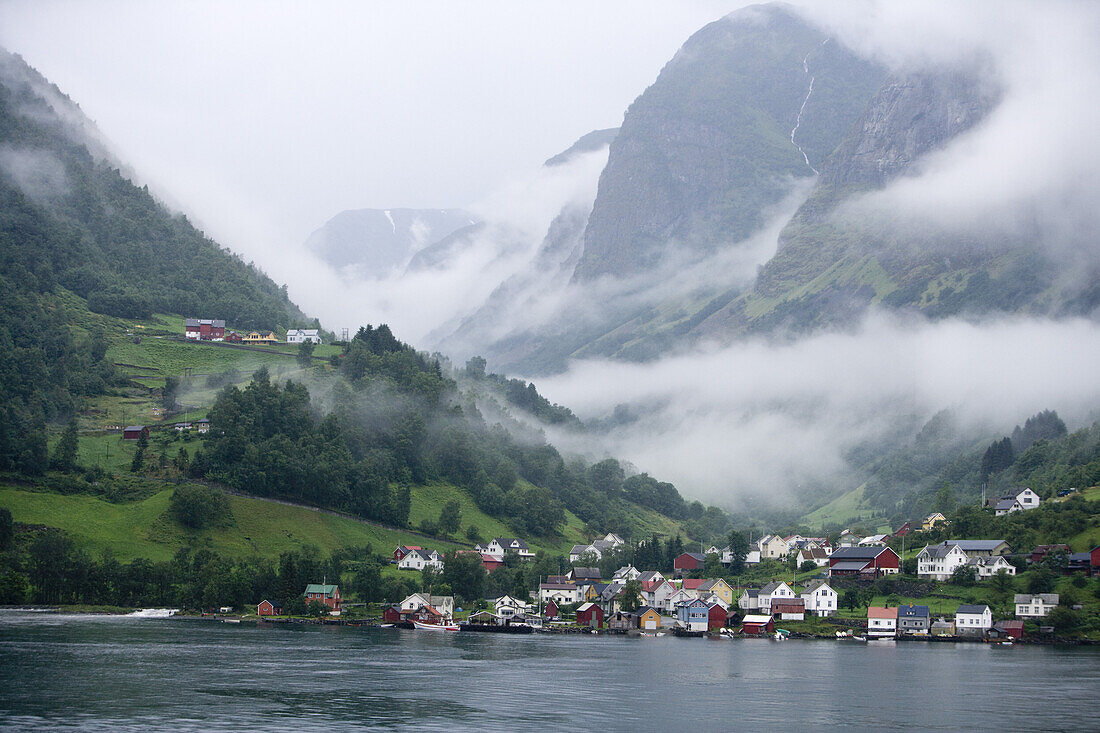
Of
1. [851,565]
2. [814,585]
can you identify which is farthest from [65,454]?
[851,565]

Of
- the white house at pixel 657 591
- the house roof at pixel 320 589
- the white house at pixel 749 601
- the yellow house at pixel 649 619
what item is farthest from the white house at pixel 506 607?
the white house at pixel 749 601

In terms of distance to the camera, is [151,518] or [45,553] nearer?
[45,553]

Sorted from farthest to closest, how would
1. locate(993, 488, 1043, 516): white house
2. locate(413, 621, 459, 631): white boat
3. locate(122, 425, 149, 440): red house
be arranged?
locate(122, 425, 149, 440): red house → locate(993, 488, 1043, 516): white house → locate(413, 621, 459, 631): white boat

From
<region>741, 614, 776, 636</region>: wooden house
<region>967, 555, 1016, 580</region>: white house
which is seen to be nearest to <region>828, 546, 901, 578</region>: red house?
<region>967, 555, 1016, 580</region>: white house

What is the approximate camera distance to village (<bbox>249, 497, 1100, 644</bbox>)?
407ft

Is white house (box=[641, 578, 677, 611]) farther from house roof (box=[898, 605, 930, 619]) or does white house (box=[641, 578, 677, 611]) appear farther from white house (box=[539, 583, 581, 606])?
house roof (box=[898, 605, 930, 619])

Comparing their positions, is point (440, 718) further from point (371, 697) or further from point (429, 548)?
point (429, 548)

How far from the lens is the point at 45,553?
125m

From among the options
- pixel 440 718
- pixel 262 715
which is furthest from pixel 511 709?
pixel 262 715

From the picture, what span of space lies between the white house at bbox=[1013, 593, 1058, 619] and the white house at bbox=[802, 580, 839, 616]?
2058 cm

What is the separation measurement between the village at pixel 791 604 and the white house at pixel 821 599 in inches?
4.6

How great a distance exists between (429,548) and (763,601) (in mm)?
55537

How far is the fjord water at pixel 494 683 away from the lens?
64.4 meters

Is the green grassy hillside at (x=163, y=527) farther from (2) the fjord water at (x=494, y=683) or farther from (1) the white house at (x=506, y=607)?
(1) the white house at (x=506, y=607)
